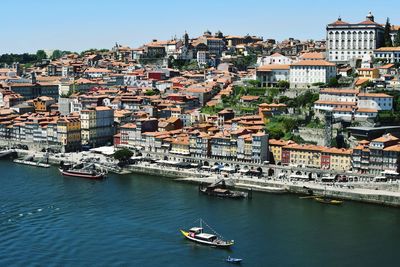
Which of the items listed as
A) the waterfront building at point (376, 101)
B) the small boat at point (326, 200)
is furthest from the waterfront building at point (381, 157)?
the waterfront building at point (376, 101)

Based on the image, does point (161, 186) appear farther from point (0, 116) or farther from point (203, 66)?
point (203, 66)

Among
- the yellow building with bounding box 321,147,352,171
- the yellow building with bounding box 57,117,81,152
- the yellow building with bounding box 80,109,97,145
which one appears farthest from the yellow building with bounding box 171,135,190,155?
the yellow building with bounding box 321,147,352,171

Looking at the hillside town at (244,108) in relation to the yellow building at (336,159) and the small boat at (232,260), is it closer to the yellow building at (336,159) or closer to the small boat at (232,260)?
the yellow building at (336,159)

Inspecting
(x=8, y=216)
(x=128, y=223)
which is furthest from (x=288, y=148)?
(x=8, y=216)

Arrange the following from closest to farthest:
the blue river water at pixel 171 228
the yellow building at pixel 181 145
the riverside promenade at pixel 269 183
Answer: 1. the blue river water at pixel 171 228
2. the riverside promenade at pixel 269 183
3. the yellow building at pixel 181 145

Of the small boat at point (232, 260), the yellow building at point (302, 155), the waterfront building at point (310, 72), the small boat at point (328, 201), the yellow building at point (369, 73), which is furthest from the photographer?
the waterfront building at point (310, 72)
